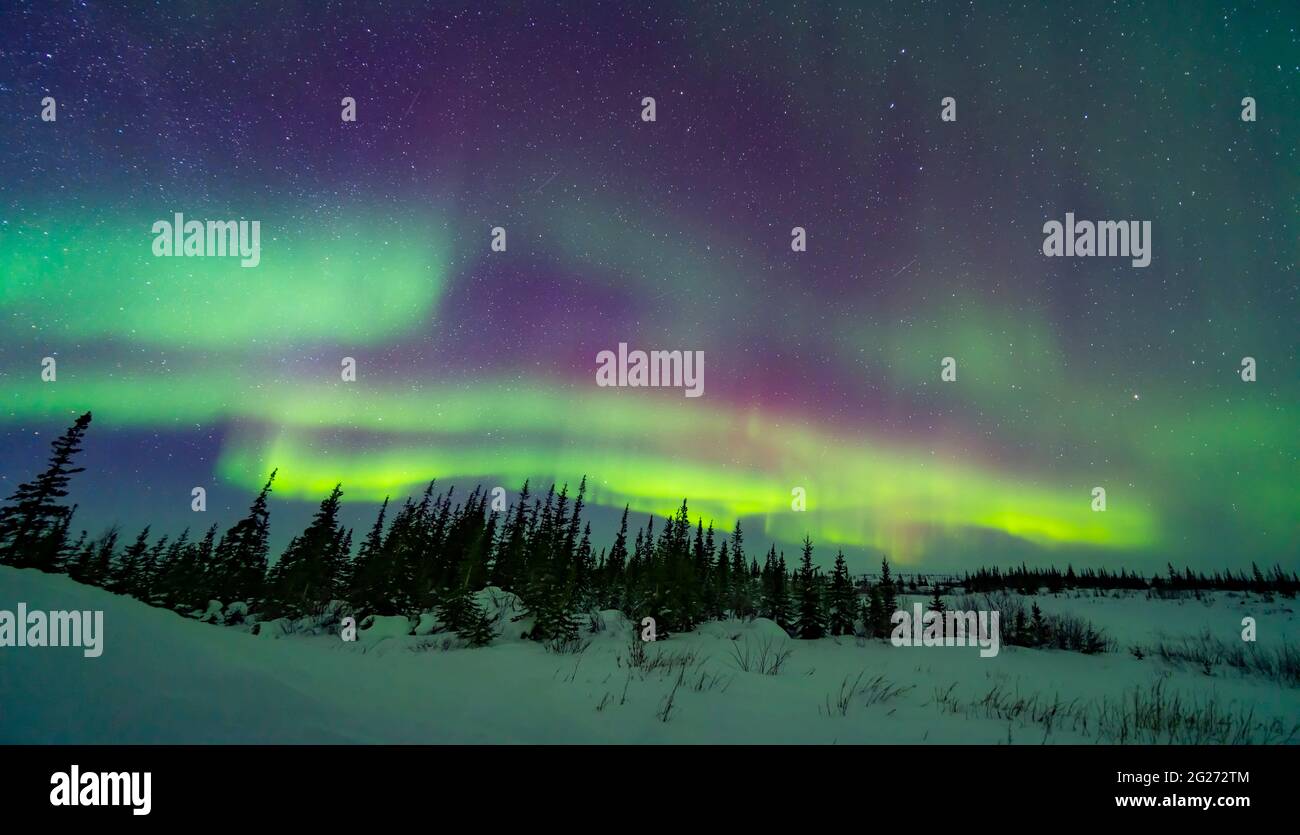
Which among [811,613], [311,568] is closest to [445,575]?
[311,568]

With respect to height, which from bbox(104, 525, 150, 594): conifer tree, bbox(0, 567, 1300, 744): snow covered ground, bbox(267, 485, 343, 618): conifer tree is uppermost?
bbox(0, 567, 1300, 744): snow covered ground

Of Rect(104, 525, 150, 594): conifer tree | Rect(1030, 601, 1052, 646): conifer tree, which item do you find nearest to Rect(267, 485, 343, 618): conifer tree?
Rect(104, 525, 150, 594): conifer tree

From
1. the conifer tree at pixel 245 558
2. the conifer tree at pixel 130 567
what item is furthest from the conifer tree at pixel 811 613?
the conifer tree at pixel 130 567

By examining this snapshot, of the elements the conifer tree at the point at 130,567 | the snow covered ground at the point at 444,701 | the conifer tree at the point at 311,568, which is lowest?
the conifer tree at the point at 130,567

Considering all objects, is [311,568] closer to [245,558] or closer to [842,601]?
[245,558]

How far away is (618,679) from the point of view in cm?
600

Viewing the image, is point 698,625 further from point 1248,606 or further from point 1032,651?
point 1248,606

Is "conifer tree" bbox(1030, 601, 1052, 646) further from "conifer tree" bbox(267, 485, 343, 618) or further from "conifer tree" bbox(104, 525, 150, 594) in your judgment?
"conifer tree" bbox(104, 525, 150, 594)
